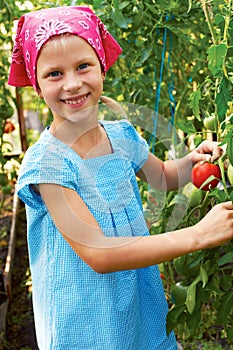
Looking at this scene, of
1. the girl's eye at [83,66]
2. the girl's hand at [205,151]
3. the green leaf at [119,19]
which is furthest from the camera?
the green leaf at [119,19]

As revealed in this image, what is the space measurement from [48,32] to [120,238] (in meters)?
0.42

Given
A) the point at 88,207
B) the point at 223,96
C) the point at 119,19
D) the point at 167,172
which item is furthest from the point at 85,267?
the point at 119,19

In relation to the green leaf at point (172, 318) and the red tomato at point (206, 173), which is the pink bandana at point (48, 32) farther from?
the green leaf at point (172, 318)

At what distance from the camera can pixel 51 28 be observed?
4.25 ft

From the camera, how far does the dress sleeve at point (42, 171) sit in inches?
52.7

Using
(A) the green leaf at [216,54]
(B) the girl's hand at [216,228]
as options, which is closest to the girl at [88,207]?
(B) the girl's hand at [216,228]

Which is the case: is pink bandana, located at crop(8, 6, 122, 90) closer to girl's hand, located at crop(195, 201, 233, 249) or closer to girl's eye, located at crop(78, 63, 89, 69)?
girl's eye, located at crop(78, 63, 89, 69)

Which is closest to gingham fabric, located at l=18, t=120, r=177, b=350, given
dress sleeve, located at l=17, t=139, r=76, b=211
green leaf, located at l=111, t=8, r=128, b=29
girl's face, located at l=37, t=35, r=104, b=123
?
dress sleeve, located at l=17, t=139, r=76, b=211

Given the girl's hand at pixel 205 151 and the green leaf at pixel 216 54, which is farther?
the girl's hand at pixel 205 151

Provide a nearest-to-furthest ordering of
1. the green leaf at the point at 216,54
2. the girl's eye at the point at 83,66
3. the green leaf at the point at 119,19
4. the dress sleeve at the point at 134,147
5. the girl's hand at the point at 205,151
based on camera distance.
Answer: the green leaf at the point at 216,54 → the girl's eye at the point at 83,66 → the girl's hand at the point at 205,151 → the dress sleeve at the point at 134,147 → the green leaf at the point at 119,19

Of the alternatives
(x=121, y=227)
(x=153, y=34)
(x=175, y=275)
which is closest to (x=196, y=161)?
(x=121, y=227)

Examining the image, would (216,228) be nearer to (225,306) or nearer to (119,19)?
(225,306)

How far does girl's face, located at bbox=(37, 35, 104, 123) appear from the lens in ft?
4.23

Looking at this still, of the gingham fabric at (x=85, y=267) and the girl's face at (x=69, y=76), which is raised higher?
the girl's face at (x=69, y=76)
